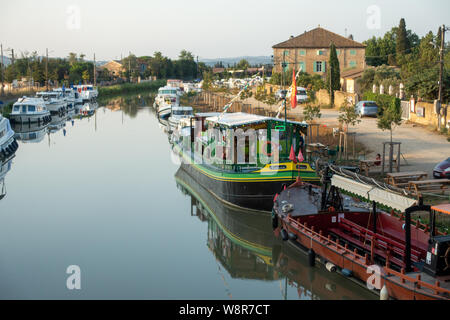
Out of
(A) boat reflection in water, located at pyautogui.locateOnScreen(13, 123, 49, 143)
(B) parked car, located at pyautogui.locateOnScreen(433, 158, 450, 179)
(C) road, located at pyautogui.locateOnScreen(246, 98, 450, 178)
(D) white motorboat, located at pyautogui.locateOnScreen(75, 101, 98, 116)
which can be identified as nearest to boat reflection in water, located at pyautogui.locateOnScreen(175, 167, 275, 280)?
(B) parked car, located at pyautogui.locateOnScreen(433, 158, 450, 179)

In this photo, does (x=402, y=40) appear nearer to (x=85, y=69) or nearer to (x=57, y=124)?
(x=57, y=124)

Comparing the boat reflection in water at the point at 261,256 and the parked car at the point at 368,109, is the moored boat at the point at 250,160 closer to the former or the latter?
the boat reflection in water at the point at 261,256

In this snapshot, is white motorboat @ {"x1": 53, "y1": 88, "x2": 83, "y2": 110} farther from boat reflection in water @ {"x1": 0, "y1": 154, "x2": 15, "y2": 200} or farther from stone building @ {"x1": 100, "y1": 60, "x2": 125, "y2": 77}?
stone building @ {"x1": 100, "y1": 60, "x2": 125, "y2": 77}

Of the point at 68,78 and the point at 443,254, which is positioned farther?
the point at 68,78

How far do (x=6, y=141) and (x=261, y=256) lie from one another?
72.1 feet

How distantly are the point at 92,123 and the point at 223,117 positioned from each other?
1291 inches

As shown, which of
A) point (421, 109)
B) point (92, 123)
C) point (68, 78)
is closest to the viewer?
point (421, 109)

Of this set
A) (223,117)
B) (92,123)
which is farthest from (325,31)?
(223,117)

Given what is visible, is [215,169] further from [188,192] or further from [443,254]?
[443,254]

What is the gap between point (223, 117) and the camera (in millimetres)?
22781

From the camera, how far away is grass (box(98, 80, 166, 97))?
94.3m

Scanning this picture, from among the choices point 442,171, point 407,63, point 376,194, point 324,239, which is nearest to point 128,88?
point 407,63

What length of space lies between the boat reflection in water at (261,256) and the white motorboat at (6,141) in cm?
1476

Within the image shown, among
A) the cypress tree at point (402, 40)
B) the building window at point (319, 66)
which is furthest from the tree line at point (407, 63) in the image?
the building window at point (319, 66)
